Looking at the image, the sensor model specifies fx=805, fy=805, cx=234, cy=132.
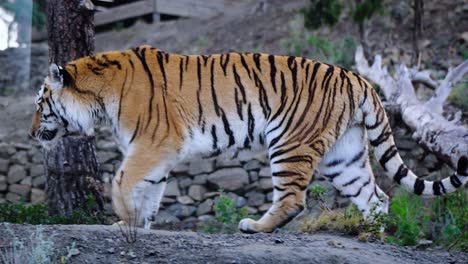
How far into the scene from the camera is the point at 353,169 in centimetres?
717

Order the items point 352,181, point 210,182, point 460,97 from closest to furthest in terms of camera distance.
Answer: point 352,181 → point 460,97 → point 210,182

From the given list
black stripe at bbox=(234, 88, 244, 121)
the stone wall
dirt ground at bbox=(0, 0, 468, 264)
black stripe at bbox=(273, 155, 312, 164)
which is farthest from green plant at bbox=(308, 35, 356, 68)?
black stripe at bbox=(273, 155, 312, 164)

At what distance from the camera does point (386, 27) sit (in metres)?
15.6

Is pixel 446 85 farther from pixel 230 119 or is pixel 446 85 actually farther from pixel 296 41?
pixel 296 41

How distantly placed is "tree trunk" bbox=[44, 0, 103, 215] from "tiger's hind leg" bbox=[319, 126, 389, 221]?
248 cm

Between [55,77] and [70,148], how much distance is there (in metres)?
1.37

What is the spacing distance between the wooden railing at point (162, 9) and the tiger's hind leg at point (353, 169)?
1216 centimetres

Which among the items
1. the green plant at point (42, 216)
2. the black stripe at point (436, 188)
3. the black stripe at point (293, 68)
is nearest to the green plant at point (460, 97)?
the black stripe at point (436, 188)

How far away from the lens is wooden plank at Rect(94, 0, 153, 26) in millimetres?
19016

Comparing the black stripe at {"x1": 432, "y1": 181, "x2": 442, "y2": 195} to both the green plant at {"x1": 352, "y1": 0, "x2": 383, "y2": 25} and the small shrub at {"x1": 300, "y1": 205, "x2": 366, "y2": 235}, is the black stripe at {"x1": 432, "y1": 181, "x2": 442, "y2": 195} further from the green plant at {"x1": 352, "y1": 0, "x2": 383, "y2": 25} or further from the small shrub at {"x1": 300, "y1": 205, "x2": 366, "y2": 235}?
the green plant at {"x1": 352, "y1": 0, "x2": 383, "y2": 25}

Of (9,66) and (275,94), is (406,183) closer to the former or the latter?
(275,94)

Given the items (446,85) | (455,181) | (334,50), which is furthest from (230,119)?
(334,50)

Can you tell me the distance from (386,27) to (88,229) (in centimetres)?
1111

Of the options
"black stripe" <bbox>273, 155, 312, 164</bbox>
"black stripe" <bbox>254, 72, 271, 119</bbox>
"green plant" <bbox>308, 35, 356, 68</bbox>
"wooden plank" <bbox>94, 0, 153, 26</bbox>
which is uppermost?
"wooden plank" <bbox>94, 0, 153, 26</bbox>
